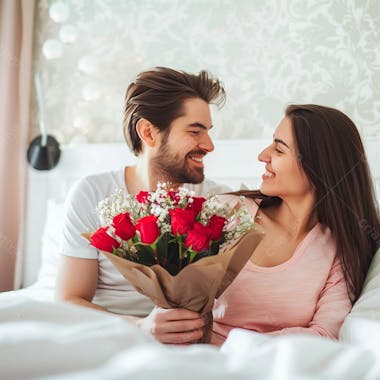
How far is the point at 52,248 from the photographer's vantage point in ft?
6.50

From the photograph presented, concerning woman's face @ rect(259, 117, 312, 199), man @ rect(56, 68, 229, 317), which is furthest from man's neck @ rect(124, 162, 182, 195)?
woman's face @ rect(259, 117, 312, 199)

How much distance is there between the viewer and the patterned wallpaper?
2.05 meters

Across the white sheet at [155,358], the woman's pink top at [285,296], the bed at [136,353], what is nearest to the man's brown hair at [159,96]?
the woman's pink top at [285,296]

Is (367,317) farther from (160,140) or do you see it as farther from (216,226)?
(160,140)

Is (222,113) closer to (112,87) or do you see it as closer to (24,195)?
(112,87)

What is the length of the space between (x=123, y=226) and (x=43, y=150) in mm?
1479

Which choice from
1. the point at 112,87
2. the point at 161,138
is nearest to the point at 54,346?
the point at 161,138

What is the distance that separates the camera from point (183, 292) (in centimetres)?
108

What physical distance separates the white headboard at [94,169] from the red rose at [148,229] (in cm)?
109

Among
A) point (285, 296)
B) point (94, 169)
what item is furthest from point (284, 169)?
point (94, 169)

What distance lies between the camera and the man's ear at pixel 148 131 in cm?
181

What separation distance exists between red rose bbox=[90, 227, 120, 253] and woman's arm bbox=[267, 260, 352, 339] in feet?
1.59

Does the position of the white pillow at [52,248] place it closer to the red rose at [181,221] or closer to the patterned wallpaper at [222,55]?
the patterned wallpaper at [222,55]

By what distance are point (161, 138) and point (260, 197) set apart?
0.44 meters
